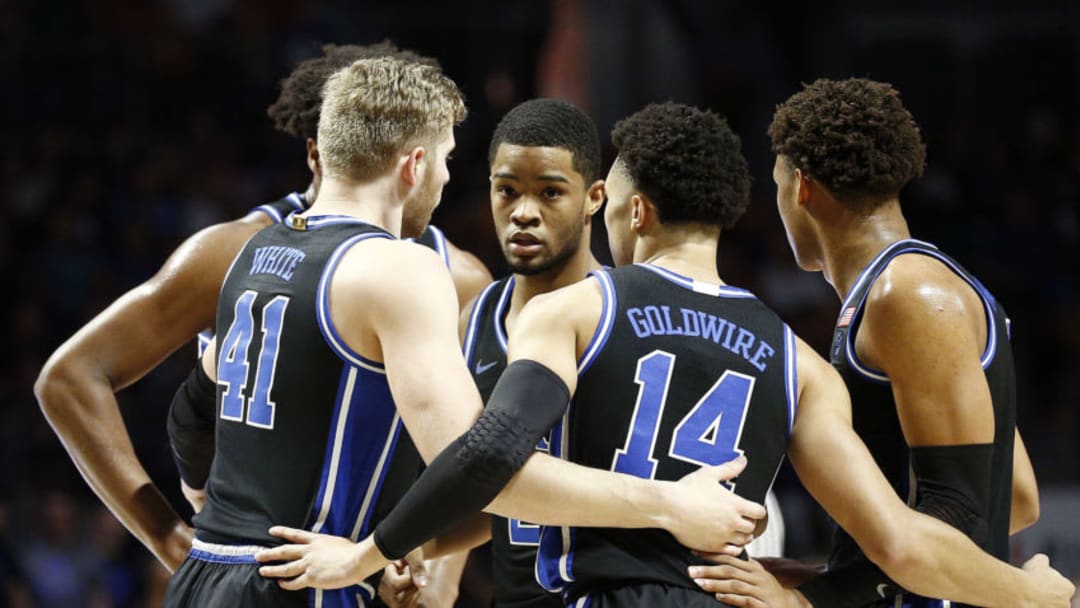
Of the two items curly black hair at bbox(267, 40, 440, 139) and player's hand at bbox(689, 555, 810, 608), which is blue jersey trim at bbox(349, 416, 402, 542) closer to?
player's hand at bbox(689, 555, 810, 608)

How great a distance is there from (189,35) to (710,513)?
9.55 metres

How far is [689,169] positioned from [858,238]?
722 mm

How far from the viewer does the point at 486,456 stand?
2936 mm

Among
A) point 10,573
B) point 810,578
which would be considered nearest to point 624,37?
point 10,573

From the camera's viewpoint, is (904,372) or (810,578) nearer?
(904,372)

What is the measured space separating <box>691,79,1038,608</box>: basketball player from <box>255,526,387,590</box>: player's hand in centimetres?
122

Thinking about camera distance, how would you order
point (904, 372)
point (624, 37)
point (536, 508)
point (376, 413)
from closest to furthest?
point (536, 508)
point (376, 413)
point (904, 372)
point (624, 37)

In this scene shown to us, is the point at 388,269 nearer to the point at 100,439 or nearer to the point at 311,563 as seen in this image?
the point at 311,563

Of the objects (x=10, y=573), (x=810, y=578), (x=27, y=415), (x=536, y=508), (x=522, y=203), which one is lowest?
(x=10, y=573)

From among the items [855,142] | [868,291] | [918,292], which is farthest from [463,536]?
[855,142]

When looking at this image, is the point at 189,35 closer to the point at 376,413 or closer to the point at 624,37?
the point at 624,37

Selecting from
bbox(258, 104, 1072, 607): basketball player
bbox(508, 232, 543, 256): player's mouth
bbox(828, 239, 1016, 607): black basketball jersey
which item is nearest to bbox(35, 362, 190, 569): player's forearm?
bbox(258, 104, 1072, 607): basketball player

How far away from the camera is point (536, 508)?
302 centimetres

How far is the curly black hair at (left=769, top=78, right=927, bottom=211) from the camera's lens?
372 cm
